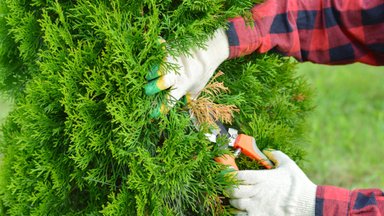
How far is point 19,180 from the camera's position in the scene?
158cm

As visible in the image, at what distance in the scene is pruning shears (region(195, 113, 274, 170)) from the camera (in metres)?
1.56

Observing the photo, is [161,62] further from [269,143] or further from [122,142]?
[269,143]

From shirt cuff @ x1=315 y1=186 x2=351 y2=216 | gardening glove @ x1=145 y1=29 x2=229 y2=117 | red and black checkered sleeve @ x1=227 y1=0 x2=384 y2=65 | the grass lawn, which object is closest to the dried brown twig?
gardening glove @ x1=145 y1=29 x2=229 y2=117

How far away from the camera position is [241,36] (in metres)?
1.55

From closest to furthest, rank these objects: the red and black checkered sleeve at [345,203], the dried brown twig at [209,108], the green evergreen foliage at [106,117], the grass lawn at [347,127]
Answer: the green evergreen foliage at [106,117]
the dried brown twig at [209,108]
the red and black checkered sleeve at [345,203]
the grass lawn at [347,127]

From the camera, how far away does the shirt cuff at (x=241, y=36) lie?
1.53 metres

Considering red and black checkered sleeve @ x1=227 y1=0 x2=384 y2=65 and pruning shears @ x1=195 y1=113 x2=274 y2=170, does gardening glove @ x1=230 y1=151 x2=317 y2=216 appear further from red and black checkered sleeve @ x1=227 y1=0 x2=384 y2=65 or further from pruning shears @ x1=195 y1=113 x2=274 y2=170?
red and black checkered sleeve @ x1=227 y1=0 x2=384 y2=65

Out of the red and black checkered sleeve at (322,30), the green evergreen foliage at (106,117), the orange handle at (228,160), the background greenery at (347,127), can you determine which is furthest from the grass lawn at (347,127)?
the green evergreen foliage at (106,117)

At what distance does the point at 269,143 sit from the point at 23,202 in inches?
31.5

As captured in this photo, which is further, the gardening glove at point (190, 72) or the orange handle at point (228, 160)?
the orange handle at point (228, 160)

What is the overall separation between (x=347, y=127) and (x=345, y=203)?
3.47 metres

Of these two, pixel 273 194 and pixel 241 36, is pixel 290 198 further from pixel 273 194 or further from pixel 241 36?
pixel 241 36

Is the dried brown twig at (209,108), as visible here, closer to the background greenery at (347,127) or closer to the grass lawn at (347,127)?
the background greenery at (347,127)

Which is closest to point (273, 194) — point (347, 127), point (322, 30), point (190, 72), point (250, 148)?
point (250, 148)
